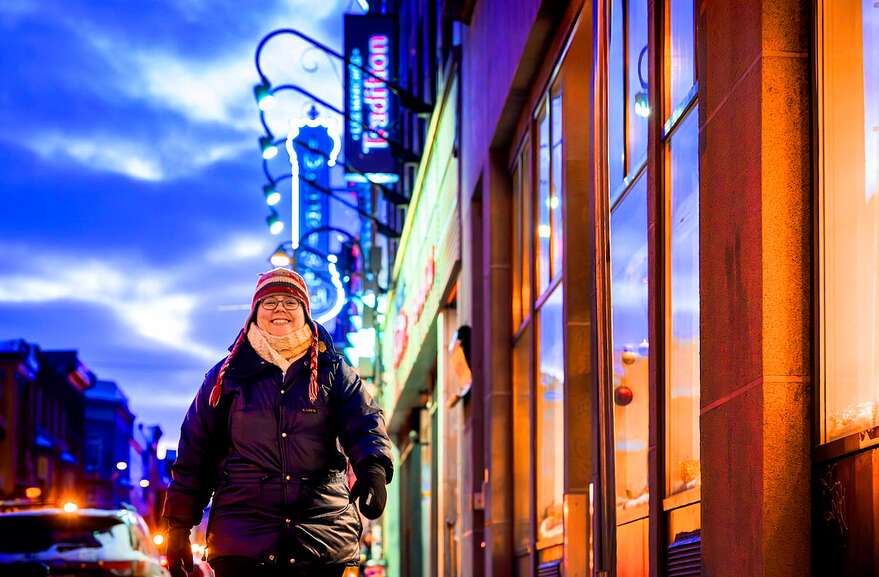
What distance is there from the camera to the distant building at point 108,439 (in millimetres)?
109562

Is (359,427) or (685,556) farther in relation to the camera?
(685,556)

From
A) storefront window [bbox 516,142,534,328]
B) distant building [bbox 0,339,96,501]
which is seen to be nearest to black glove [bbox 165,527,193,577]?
storefront window [bbox 516,142,534,328]

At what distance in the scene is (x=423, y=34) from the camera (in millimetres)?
26344

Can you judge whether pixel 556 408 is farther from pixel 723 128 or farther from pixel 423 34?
pixel 423 34

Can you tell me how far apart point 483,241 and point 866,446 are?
36.0 ft

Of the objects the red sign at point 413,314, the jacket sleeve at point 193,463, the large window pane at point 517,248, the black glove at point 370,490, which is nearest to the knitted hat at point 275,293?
the jacket sleeve at point 193,463

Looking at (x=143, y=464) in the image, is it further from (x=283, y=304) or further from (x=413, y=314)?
(x=283, y=304)

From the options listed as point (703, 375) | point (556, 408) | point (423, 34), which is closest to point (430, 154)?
point (423, 34)

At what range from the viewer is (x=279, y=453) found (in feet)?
20.9

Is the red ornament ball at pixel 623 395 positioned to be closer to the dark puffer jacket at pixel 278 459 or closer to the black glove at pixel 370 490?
the dark puffer jacket at pixel 278 459

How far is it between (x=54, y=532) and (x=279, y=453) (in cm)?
520

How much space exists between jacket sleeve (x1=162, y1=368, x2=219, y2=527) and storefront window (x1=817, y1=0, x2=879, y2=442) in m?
2.78

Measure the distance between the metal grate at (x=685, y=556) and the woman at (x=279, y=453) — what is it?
137 centimetres

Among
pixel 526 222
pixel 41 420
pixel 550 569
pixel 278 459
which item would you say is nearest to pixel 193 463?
pixel 278 459
